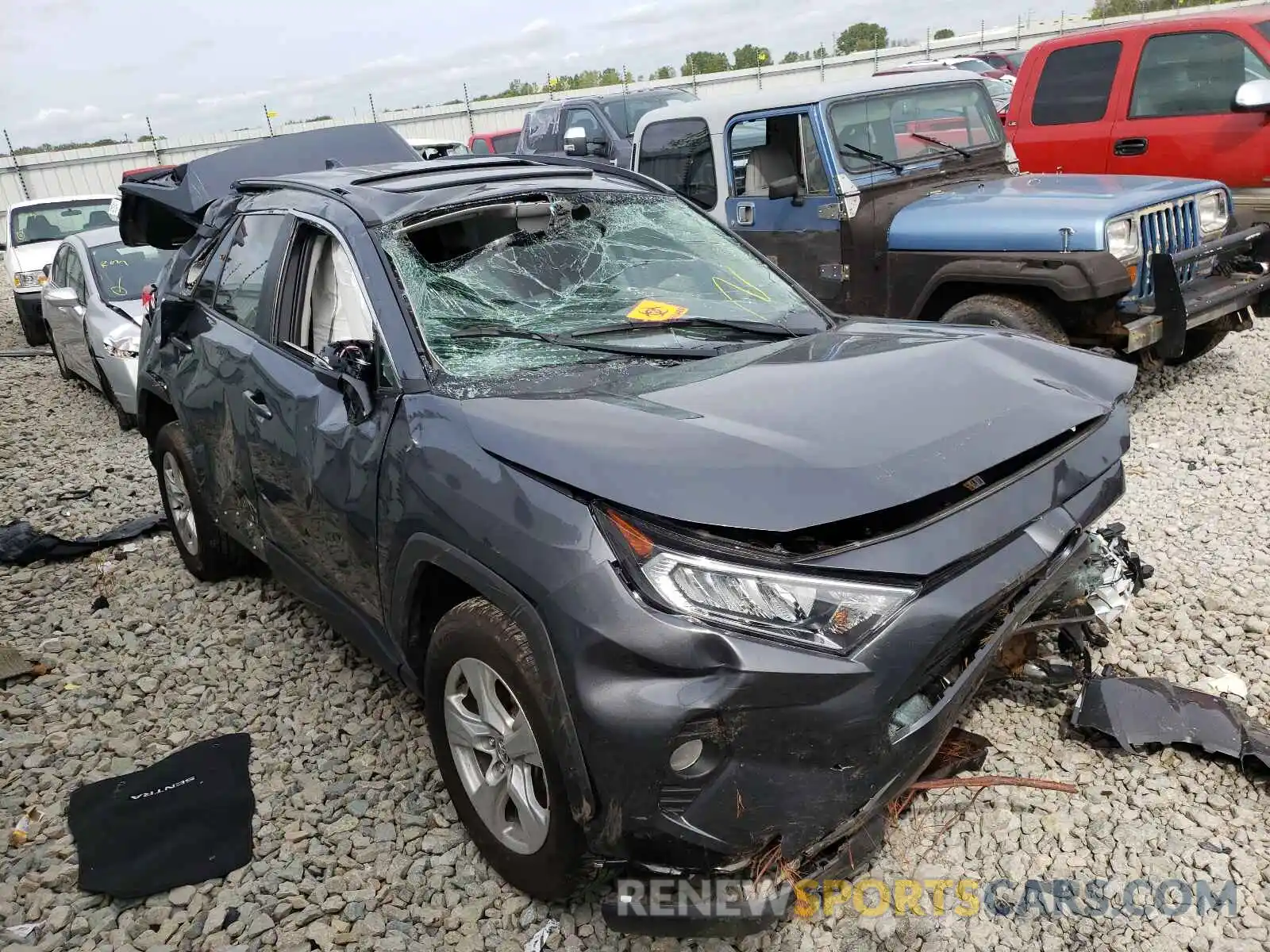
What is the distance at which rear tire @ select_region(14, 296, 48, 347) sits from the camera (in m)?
12.0

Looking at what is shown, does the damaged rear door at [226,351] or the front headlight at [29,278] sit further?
the front headlight at [29,278]

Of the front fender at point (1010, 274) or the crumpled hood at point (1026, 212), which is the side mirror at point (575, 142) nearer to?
the crumpled hood at point (1026, 212)

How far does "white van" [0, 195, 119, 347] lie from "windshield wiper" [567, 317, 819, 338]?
11301 millimetres

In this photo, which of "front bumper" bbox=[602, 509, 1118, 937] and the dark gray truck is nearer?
"front bumper" bbox=[602, 509, 1118, 937]

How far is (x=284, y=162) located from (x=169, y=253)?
3.48 metres

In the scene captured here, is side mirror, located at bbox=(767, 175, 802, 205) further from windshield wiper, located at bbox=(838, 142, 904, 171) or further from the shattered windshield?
the shattered windshield

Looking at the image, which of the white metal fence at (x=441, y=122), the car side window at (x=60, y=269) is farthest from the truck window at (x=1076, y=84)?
the white metal fence at (x=441, y=122)

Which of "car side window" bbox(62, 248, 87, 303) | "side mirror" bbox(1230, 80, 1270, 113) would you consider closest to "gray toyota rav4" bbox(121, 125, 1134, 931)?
"side mirror" bbox(1230, 80, 1270, 113)

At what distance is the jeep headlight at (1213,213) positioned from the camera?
5707 mm

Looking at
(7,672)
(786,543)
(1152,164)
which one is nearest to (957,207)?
(1152,164)

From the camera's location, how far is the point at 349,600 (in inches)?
118

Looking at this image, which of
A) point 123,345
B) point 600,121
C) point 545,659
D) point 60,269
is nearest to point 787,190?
point 545,659

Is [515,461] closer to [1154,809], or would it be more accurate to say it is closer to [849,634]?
[849,634]

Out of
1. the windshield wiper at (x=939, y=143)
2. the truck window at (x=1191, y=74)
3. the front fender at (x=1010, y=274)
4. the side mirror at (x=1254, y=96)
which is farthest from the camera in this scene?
the truck window at (x=1191, y=74)
